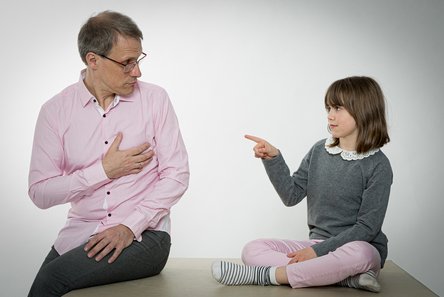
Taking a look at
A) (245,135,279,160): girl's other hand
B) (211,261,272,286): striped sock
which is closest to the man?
(211,261,272,286): striped sock

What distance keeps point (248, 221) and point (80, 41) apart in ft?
7.48

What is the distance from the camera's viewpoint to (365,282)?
255cm

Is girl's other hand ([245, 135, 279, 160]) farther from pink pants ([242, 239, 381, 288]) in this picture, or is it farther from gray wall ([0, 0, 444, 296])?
gray wall ([0, 0, 444, 296])

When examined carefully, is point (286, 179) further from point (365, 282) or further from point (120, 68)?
point (120, 68)

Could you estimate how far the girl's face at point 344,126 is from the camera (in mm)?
2929

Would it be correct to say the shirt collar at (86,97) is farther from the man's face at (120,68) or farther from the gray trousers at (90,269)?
the gray trousers at (90,269)

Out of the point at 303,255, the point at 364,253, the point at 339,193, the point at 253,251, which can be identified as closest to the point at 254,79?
the point at 339,193

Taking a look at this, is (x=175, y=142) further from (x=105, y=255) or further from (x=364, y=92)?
(x=364, y=92)

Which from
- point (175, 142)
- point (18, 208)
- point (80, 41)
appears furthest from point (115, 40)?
point (18, 208)

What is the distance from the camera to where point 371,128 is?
9.60 feet

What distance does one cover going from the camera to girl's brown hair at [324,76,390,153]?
292cm

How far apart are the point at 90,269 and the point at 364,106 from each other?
121 cm

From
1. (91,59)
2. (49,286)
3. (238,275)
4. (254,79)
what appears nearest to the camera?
(49,286)

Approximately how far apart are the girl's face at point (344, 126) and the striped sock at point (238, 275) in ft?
2.08
